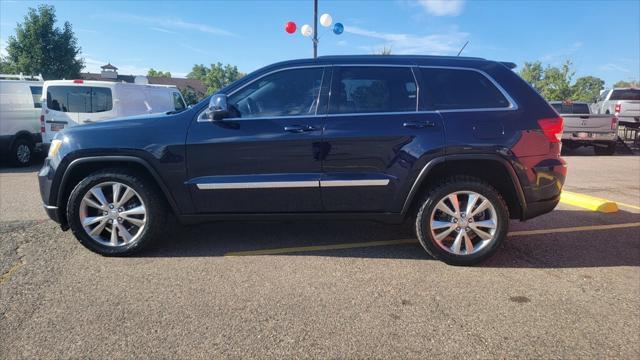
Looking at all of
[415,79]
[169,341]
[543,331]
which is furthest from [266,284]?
[415,79]

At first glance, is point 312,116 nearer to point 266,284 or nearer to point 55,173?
point 266,284

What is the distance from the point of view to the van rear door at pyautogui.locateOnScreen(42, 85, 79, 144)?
31.0 feet

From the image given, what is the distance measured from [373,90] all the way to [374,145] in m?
0.52

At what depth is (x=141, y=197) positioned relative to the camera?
12.7 ft

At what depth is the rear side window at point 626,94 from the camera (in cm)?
1694

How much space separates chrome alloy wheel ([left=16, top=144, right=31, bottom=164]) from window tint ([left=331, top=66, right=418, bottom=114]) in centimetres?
956

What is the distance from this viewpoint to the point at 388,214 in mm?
3867

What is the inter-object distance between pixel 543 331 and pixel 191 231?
3.53 metres

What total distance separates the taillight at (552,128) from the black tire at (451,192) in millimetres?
674

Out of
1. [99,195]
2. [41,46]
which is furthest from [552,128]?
[41,46]

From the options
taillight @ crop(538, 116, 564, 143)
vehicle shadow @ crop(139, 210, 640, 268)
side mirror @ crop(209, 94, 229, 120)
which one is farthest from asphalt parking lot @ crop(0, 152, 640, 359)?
side mirror @ crop(209, 94, 229, 120)

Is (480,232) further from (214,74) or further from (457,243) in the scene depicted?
(214,74)

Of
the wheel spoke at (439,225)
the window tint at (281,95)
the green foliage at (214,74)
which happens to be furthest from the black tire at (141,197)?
the green foliage at (214,74)

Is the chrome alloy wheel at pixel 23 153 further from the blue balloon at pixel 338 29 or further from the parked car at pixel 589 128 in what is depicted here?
the parked car at pixel 589 128
